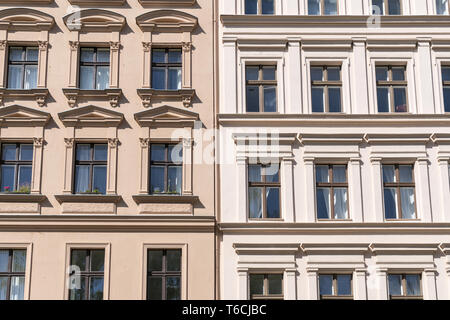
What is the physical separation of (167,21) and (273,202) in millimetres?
5978

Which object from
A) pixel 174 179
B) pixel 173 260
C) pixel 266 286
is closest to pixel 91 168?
pixel 174 179

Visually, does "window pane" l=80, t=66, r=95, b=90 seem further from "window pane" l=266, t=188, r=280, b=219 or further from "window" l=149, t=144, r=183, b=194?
"window pane" l=266, t=188, r=280, b=219

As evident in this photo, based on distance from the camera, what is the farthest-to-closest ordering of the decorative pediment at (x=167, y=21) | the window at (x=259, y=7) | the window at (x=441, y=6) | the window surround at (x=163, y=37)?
the window at (x=441, y=6)
the window at (x=259, y=7)
the decorative pediment at (x=167, y=21)
the window surround at (x=163, y=37)

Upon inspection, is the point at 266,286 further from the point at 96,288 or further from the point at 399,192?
the point at 399,192

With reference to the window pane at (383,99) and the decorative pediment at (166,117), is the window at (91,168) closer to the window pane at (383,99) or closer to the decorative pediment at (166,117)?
the decorative pediment at (166,117)

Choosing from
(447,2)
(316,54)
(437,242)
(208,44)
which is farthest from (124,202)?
(447,2)

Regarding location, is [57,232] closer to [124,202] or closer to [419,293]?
[124,202]

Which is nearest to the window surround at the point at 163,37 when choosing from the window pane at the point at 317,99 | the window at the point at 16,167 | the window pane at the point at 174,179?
the window pane at the point at 174,179

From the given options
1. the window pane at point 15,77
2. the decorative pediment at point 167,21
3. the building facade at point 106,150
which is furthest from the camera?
the decorative pediment at point 167,21

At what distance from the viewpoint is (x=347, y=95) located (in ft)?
67.5

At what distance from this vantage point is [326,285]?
753 inches

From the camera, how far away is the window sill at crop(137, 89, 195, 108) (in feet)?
66.3

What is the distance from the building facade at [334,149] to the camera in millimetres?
19062

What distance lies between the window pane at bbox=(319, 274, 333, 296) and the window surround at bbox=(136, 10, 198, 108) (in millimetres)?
5884
